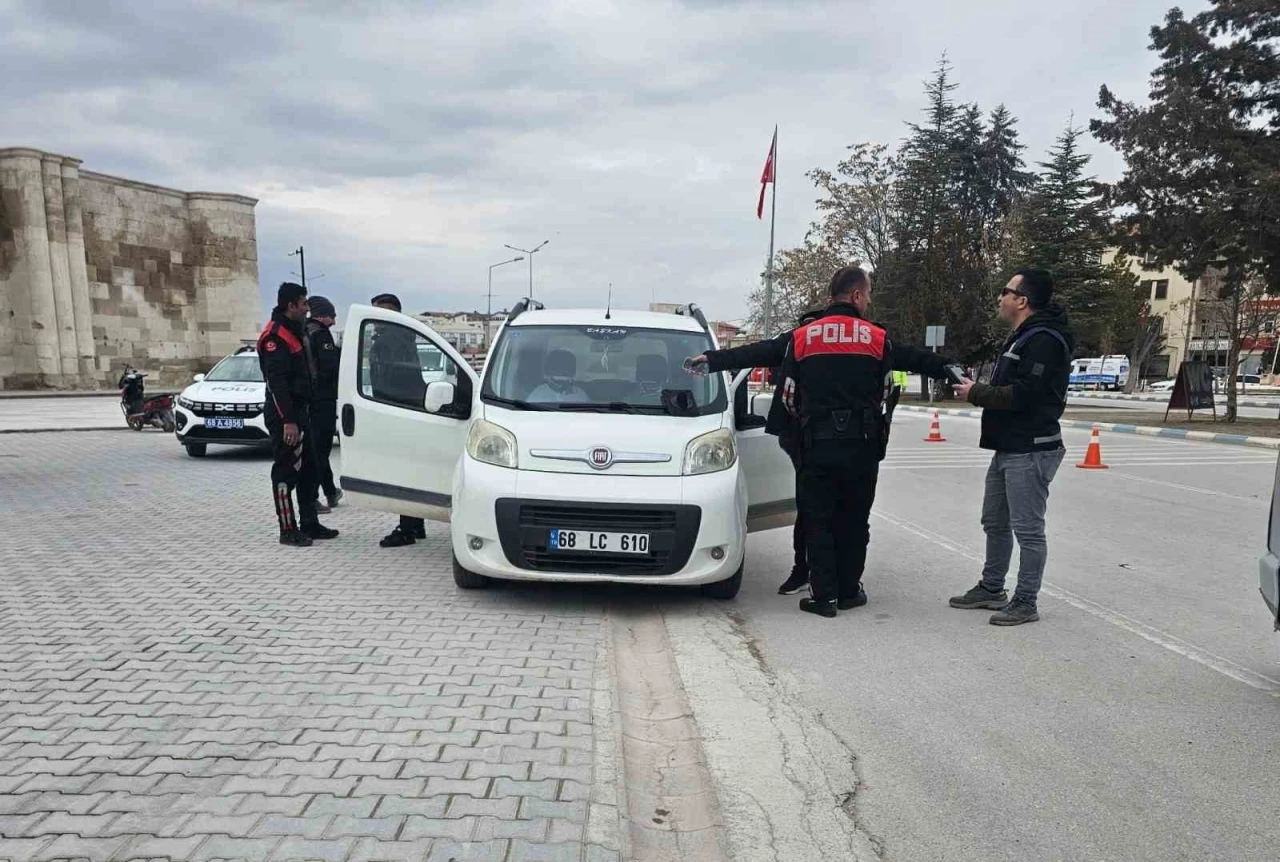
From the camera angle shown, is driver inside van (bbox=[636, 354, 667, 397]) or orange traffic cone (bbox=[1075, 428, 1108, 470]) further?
orange traffic cone (bbox=[1075, 428, 1108, 470])

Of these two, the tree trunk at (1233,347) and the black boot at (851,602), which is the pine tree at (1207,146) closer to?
the tree trunk at (1233,347)

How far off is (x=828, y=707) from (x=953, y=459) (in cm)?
1243

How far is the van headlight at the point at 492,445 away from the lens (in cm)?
535

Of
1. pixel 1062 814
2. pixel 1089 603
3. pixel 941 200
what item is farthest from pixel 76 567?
pixel 941 200

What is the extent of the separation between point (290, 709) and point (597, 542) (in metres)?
1.94

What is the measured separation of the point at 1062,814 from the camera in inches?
122

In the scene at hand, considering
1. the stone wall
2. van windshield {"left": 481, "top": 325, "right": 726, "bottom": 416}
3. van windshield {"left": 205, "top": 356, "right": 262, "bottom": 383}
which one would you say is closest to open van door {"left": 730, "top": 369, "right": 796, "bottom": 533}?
van windshield {"left": 481, "top": 325, "right": 726, "bottom": 416}

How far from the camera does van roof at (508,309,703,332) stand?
6.41 metres

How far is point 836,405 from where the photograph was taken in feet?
17.2

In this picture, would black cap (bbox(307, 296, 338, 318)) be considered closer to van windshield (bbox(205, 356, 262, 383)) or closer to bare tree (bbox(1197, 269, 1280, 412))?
van windshield (bbox(205, 356, 262, 383))

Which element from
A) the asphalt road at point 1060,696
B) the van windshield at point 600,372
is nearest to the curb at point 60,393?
the van windshield at point 600,372

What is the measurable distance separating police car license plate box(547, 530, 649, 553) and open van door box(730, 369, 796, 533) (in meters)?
1.08

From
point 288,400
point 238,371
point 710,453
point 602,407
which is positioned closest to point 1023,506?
point 710,453

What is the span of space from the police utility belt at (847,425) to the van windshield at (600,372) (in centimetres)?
73
